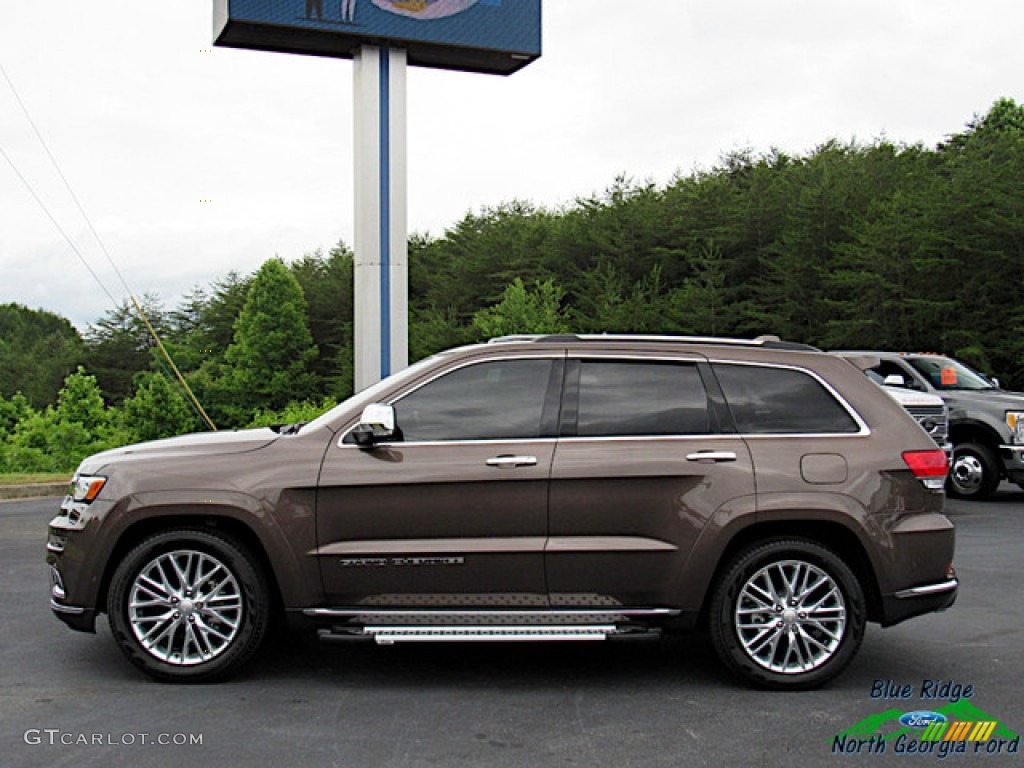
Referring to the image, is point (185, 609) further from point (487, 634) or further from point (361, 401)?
point (487, 634)

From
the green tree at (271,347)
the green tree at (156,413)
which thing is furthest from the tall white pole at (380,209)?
the green tree at (271,347)

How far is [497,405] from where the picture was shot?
605 centimetres

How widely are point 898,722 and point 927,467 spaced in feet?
4.46

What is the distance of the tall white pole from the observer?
1950 centimetres

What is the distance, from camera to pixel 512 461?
5.84 metres

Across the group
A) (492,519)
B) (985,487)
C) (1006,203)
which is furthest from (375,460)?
(1006,203)

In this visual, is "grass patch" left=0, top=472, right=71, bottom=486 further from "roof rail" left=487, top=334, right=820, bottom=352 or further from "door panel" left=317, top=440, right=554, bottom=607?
"roof rail" left=487, top=334, right=820, bottom=352

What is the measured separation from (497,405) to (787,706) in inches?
81.4

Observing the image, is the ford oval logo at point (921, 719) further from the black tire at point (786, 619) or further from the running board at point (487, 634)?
the running board at point (487, 634)

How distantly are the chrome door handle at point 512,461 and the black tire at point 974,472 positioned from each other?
10.8 m

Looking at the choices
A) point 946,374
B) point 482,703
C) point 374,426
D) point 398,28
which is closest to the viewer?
point 482,703

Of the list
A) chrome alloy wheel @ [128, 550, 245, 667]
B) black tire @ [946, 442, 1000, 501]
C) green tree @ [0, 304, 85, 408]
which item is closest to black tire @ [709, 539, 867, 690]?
chrome alloy wheel @ [128, 550, 245, 667]

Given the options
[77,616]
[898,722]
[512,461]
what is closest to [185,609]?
[77,616]

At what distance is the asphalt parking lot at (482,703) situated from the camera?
15.9 ft
